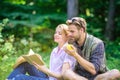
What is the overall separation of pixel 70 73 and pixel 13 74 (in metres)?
1.20

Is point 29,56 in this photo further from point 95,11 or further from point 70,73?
point 95,11

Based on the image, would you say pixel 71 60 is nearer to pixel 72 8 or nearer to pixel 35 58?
pixel 35 58

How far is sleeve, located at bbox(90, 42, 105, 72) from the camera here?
5918 millimetres

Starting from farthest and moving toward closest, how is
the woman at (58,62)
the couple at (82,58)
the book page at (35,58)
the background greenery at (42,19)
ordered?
the background greenery at (42,19) → the woman at (58,62) → the book page at (35,58) → the couple at (82,58)

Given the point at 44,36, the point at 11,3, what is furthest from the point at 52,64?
the point at 11,3

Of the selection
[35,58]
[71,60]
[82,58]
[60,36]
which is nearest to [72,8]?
[60,36]

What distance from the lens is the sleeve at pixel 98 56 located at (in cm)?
592

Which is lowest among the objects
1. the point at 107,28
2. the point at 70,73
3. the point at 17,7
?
the point at 107,28

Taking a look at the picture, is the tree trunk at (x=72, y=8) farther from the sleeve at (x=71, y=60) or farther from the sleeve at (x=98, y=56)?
the sleeve at (x=98, y=56)

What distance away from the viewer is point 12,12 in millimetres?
15977

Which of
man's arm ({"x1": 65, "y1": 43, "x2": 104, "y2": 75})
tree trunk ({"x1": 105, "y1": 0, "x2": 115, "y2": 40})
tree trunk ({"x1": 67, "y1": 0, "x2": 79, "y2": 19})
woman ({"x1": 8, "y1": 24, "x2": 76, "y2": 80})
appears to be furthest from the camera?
tree trunk ({"x1": 105, "y1": 0, "x2": 115, "y2": 40})

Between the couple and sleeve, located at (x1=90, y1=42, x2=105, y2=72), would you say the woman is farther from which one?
sleeve, located at (x1=90, y1=42, x2=105, y2=72)

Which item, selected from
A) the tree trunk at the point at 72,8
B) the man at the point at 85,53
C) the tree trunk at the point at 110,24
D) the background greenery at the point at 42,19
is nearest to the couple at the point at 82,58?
the man at the point at 85,53

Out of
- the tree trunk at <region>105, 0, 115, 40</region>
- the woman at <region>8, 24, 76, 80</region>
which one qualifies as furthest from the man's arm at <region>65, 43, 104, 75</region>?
the tree trunk at <region>105, 0, 115, 40</region>
